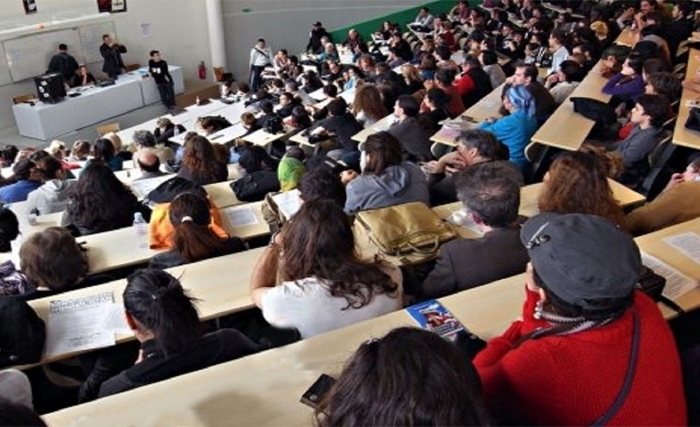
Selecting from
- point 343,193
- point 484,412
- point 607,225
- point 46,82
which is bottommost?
point 46,82

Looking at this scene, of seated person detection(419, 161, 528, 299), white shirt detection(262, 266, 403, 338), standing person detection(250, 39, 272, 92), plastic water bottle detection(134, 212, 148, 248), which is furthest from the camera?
standing person detection(250, 39, 272, 92)

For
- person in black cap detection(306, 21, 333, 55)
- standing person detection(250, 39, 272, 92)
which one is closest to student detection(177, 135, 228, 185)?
standing person detection(250, 39, 272, 92)

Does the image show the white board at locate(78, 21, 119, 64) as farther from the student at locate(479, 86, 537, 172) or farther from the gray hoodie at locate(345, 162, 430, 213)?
A: the gray hoodie at locate(345, 162, 430, 213)

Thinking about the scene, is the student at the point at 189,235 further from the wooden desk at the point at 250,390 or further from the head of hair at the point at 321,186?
the wooden desk at the point at 250,390

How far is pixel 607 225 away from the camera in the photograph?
162 cm

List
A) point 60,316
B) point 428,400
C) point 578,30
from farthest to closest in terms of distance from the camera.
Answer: point 578,30, point 60,316, point 428,400

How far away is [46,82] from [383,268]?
922cm

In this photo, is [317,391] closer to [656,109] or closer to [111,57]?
[656,109]

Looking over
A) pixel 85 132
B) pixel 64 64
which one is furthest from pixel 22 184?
pixel 64 64

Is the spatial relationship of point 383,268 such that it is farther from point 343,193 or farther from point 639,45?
point 639,45

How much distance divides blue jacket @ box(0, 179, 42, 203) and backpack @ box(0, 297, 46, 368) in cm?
253

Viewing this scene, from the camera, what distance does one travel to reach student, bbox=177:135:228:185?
15.4 feet

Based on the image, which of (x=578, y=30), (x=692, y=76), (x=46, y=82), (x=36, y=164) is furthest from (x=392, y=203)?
(x=46, y=82)

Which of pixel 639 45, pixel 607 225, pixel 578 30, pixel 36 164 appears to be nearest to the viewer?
pixel 607 225
